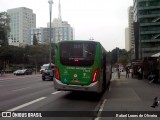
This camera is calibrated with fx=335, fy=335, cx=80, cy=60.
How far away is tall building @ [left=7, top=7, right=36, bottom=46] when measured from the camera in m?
152

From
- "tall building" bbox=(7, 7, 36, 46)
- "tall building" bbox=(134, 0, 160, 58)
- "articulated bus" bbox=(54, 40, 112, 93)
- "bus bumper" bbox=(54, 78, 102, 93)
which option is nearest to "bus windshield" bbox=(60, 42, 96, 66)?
"articulated bus" bbox=(54, 40, 112, 93)

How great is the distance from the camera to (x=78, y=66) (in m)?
16.5

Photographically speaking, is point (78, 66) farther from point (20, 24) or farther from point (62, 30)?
point (20, 24)

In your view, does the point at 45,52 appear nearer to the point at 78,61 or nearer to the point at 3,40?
the point at 3,40

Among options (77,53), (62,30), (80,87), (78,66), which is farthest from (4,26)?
(80,87)

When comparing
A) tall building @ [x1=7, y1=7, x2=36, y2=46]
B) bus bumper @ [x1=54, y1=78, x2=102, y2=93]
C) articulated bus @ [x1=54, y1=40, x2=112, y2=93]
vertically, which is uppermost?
tall building @ [x1=7, y1=7, x2=36, y2=46]

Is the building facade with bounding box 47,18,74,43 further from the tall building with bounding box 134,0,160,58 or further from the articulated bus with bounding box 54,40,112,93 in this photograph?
the articulated bus with bounding box 54,40,112,93

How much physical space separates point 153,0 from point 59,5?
39.4 metres

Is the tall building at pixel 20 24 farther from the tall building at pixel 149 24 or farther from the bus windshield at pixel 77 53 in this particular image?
the bus windshield at pixel 77 53

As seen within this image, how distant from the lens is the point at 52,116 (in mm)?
10977

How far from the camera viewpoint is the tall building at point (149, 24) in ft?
384

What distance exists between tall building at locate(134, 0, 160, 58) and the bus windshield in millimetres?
101222

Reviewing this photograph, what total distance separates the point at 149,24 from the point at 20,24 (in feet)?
213

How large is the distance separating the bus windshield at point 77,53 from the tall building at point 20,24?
132 m
